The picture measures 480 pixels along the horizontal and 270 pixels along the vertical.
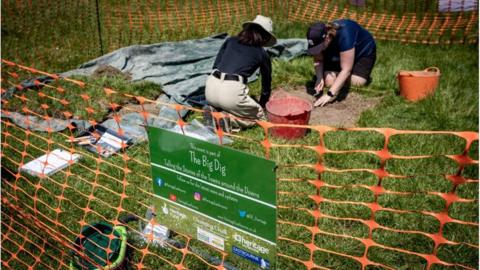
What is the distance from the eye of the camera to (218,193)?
2.28 meters

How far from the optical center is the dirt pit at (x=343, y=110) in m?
4.94

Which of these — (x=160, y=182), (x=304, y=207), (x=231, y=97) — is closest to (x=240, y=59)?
(x=231, y=97)

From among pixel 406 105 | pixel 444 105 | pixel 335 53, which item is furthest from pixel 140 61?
pixel 444 105

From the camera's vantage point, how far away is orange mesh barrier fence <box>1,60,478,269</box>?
2943 mm

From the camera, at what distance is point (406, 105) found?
4.93 m

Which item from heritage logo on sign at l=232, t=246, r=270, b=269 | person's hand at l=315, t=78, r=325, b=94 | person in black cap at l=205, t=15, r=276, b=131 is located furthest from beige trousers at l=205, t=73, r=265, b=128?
heritage logo on sign at l=232, t=246, r=270, b=269

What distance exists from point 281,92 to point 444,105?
74.5 inches

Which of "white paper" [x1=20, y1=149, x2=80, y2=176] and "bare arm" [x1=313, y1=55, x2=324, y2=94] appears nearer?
"white paper" [x1=20, y1=149, x2=80, y2=176]

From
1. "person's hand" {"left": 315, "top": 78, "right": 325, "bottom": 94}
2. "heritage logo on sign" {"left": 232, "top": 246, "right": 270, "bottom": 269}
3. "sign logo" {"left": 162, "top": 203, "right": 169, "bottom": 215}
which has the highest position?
"person's hand" {"left": 315, "top": 78, "right": 325, "bottom": 94}

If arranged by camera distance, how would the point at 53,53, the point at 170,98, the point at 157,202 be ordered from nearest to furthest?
the point at 157,202, the point at 170,98, the point at 53,53

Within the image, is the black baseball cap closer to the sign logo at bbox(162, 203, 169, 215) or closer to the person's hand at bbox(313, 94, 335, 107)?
the person's hand at bbox(313, 94, 335, 107)

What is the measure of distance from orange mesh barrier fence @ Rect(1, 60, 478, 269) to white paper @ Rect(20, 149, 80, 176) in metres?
0.06

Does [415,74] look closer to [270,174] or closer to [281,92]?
Answer: [281,92]

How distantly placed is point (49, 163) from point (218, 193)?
247 centimetres
